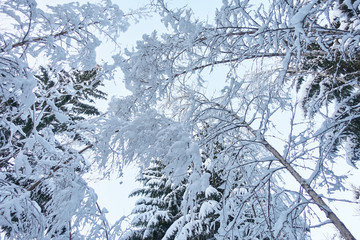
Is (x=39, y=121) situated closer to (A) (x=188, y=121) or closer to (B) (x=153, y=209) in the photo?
(A) (x=188, y=121)

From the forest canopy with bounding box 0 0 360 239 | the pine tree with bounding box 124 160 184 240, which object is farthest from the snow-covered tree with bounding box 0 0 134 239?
the pine tree with bounding box 124 160 184 240

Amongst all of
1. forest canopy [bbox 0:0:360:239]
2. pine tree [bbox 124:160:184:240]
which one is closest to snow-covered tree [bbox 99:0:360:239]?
forest canopy [bbox 0:0:360:239]

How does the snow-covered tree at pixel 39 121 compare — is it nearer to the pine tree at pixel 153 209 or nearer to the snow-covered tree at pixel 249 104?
the snow-covered tree at pixel 249 104

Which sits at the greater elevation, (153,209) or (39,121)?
(153,209)

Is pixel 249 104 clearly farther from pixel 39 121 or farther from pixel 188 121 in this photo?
pixel 39 121

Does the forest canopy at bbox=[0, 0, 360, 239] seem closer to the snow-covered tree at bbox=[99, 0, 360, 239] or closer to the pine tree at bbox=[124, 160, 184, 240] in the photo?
the snow-covered tree at bbox=[99, 0, 360, 239]

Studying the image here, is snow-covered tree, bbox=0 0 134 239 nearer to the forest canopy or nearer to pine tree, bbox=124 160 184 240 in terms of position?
the forest canopy

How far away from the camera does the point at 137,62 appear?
2.99m

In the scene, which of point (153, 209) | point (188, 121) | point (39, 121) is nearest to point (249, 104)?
point (188, 121)

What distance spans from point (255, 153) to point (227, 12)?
189cm

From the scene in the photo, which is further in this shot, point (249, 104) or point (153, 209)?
point (153, 209)

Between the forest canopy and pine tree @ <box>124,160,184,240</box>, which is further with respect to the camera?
pine tree @ <box>124,160,184,240</box>

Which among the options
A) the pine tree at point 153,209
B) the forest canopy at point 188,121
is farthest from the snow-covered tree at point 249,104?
the pine tree at point 153,209

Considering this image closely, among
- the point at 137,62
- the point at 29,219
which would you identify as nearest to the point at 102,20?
the point at 137,62
